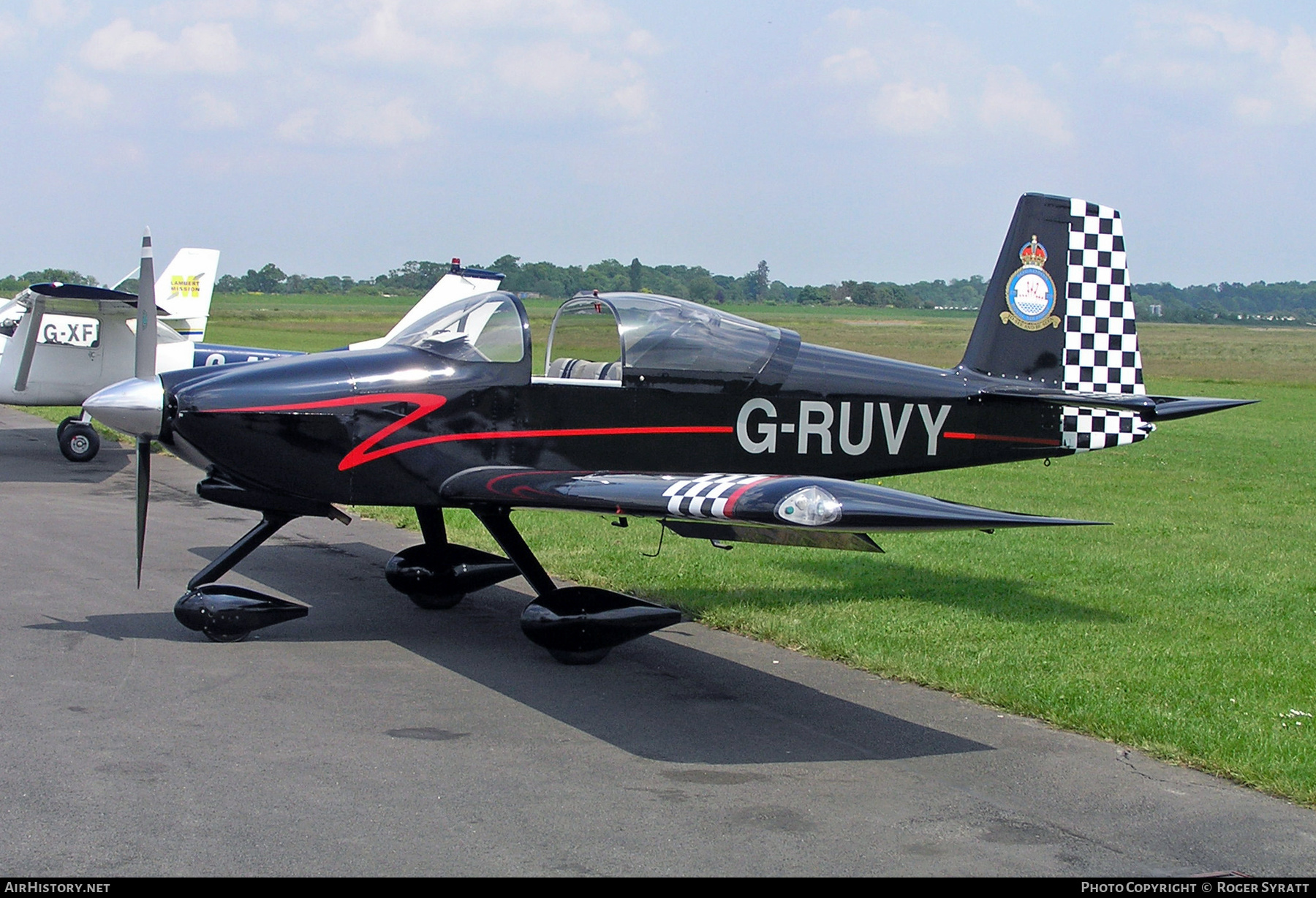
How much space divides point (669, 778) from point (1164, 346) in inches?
3248

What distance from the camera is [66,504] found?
12.5 m

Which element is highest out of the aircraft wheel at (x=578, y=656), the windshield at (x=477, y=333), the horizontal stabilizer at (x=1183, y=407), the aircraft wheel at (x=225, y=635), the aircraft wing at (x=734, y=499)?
the windshield at (x=477, y=333)

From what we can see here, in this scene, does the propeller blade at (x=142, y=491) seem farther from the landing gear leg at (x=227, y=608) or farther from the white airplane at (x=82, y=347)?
the white airplane at (x=82, y=347)

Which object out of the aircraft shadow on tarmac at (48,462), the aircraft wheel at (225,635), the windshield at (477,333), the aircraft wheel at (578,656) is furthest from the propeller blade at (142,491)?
the aircraft shadow on tarmac at (48,462)

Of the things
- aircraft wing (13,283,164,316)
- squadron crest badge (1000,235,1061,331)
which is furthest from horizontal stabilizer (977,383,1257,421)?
aircraft wing (13,283,164,316)

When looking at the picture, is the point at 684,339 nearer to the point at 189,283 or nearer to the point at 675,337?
the point at 675,337

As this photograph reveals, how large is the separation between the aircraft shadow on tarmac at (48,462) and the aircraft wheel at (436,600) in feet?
27.3

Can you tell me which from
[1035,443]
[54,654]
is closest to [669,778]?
A: [54,654]

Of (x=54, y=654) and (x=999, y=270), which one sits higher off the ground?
(x=999, y=270)

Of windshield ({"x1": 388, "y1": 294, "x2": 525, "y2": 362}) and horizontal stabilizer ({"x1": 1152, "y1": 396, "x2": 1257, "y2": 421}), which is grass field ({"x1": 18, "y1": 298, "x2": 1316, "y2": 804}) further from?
horizontal stabilizer ({"x1": 1152, "y1": 396, "x2": 1257, "y2": 421})

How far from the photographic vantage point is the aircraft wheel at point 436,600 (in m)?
8.05

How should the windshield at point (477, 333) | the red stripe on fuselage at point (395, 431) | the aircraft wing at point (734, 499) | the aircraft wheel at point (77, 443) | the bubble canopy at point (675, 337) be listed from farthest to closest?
the aircraft wheel at point (77, 443) → the bubble canopy at point (675, 337) → the windshield at point (477, 333) → the red stripe on fuselage at point (395, 431) → the aircraft wing at point (734, 499)

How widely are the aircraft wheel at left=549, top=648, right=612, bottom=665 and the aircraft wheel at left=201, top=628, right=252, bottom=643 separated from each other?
1.87 m

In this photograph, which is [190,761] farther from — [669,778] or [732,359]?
[732,359]
